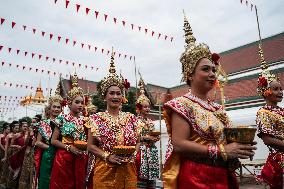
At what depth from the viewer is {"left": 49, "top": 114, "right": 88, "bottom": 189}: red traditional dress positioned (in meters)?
4.75

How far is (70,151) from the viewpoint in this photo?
483cm

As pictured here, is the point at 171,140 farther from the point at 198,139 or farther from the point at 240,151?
the point at 240,151

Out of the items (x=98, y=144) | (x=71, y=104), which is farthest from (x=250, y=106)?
(x=98, y=144)

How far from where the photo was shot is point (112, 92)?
3971 mm

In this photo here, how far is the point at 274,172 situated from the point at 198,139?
1995mm

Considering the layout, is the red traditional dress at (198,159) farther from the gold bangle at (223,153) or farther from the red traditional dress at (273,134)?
the red traditional dress at (273,134)

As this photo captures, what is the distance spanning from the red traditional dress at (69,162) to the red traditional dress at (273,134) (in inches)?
93.7

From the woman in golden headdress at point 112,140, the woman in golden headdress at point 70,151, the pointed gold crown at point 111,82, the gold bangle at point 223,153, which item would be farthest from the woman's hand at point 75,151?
the gold bangle at point 223,153

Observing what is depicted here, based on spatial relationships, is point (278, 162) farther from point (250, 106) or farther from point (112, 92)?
point (250, 106)

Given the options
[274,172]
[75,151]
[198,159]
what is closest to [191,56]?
[198,159]

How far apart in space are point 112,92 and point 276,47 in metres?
18.1

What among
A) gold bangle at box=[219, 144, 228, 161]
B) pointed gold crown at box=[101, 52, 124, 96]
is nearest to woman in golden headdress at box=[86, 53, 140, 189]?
pointed gold crown at box=[101, 52, 124, 96]

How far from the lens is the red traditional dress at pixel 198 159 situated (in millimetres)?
2309

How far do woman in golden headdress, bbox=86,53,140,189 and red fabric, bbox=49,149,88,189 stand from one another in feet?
3.46
